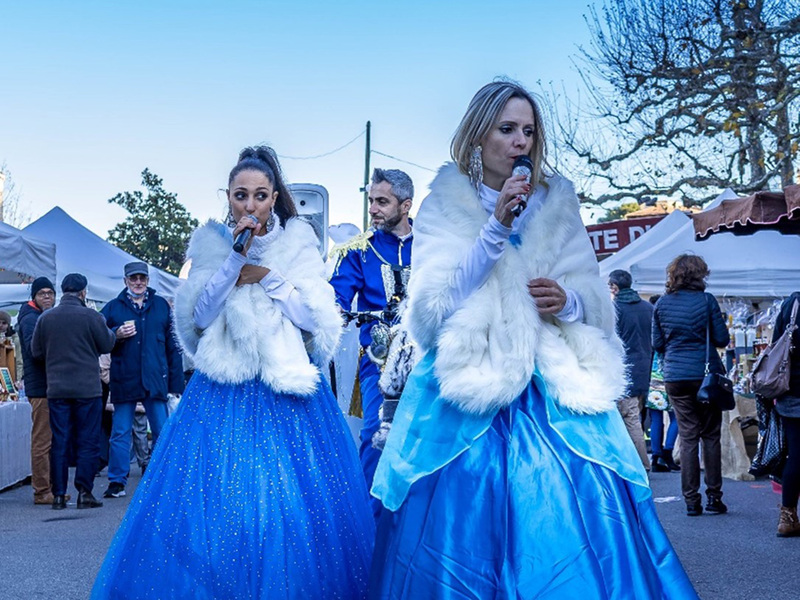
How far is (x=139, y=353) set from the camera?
11148 millimetres

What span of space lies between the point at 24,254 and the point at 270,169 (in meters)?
6.30

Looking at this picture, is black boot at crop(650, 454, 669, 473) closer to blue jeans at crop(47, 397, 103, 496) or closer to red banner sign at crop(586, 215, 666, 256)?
blue jeans at crop(47, 397, 103, 496)

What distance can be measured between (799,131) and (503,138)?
16.8m

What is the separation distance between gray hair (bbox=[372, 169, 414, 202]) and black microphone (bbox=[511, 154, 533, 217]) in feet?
9.33

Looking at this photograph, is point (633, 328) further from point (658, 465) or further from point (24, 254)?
point (24, 254)

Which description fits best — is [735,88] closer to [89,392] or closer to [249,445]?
[89,392]

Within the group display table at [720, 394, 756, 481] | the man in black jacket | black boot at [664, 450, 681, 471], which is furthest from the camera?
black boot at [664, 450, 681, 471]

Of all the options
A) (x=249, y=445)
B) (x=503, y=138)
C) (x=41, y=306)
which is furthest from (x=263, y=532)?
(x=41, y=306)

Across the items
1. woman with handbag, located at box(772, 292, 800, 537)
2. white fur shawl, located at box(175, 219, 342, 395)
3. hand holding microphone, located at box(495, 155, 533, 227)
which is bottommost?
woman with handbag, located at box(772, 292, 800, 537)

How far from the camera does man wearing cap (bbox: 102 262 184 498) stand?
11.1 meters

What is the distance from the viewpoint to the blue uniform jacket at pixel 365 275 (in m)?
6.33

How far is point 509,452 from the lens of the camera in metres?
3.45

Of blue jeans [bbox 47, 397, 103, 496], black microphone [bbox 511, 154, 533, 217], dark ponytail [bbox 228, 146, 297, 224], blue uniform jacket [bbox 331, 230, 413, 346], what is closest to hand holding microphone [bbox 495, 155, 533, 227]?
black microphone [bbox 511, 154, 533, 217]

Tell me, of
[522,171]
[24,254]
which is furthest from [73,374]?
[522,171]
